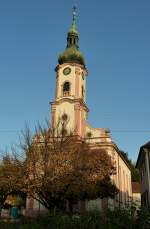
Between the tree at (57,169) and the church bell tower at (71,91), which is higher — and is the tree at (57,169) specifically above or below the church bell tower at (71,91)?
below

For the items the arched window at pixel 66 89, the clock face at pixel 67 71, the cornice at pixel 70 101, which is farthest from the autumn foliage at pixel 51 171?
the clock face at pixel 67 71

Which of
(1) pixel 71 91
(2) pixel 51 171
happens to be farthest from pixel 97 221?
(1) pixel 71 91

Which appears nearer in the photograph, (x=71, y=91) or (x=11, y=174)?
(x=11, y=174)

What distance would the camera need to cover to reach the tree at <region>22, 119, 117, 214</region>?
1126 inches

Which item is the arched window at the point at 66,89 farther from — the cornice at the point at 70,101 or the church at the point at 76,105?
the cornice at the point at 70,101

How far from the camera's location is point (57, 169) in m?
29.0

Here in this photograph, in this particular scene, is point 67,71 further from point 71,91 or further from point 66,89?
point 71,91

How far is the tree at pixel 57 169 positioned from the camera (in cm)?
2860

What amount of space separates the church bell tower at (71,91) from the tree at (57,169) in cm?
1163

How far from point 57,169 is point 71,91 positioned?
20.4 meters

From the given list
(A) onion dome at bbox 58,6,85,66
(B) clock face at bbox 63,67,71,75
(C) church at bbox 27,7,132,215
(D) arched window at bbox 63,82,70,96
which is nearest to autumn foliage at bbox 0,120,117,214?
(C) church at bbox 27,7,132,215

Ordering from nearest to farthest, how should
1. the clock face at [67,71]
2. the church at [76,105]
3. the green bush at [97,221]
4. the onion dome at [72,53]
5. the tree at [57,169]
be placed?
1. the green bush at [97,221]
2. the tree at [57,169]
3. the church at [76,105]
4. the clock face at [67,71]
5. the onion dome at [72,53]

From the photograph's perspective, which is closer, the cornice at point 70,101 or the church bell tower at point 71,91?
the church bell tower at point 71,91

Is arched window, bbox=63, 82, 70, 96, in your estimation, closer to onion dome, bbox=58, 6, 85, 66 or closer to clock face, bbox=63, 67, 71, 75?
clock face, bbox=63, 67, 71, 75
